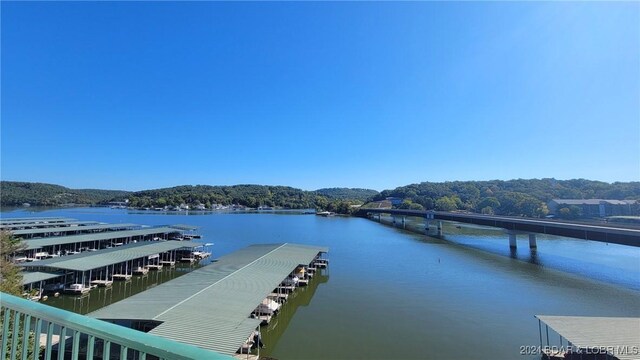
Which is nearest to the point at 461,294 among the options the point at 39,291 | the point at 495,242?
the point at 39,291

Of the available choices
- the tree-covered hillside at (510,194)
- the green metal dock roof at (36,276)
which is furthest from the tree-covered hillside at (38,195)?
the tree-covered hillside at (510,194)

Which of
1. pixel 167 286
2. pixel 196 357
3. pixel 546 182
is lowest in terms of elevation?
pixel 167 286

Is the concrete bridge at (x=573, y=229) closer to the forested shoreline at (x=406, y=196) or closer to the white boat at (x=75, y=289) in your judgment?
the white boat at (x=75, y=289)

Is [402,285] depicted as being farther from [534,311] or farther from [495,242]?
[495,242]

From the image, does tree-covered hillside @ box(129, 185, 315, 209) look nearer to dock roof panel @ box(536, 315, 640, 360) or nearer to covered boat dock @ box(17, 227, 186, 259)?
covered boat dock @ box(17, 227, 186, 259)

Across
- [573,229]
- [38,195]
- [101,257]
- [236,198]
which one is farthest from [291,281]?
[38,195]

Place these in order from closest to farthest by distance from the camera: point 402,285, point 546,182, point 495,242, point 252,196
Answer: point 402,285
point 495,242
point 546,182
point 252,196
